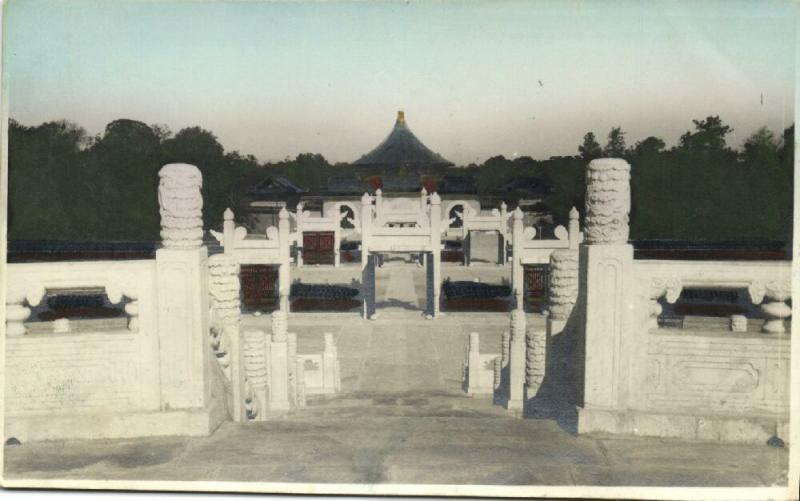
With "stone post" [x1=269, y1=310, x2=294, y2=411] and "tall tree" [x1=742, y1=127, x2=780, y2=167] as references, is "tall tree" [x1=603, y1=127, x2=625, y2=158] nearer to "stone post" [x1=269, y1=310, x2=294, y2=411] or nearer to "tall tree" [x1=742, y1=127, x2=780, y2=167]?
"tall tree" [x1=742, y1=127, x2=780, y2=167]

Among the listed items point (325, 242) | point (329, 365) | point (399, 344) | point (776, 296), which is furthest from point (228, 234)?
point (776, 296)

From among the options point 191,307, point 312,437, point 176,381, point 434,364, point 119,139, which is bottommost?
point 434,364

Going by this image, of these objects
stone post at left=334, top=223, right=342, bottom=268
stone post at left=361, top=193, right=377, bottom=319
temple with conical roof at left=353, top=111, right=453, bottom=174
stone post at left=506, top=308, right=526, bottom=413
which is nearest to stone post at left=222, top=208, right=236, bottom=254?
stone post at left=361, top=193, right=377, bottom=319

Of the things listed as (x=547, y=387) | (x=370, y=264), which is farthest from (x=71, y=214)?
(x=547, y=387)

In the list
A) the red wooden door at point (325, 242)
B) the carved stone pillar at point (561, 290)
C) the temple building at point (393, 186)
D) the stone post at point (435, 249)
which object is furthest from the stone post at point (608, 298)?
the temple building at point (393, 186)

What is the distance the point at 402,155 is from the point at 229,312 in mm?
25235

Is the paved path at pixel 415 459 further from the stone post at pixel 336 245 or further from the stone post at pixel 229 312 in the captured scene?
the stone post at pixel 336 245

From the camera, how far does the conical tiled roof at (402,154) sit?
31594 millimetres

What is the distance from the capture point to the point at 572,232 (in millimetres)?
15898

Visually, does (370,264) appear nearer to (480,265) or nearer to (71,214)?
(71,214)

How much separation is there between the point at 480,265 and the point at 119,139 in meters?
13.2

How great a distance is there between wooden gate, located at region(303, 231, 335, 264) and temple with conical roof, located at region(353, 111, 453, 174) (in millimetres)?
6123

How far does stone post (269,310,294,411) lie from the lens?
810cm

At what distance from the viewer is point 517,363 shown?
320 inches
